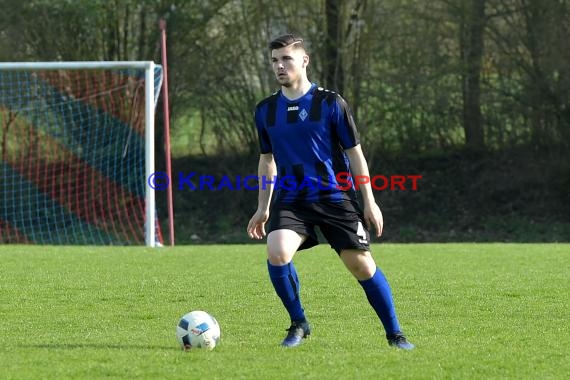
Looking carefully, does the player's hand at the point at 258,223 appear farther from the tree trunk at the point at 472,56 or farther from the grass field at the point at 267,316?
the tree trunk at the point at 472,56

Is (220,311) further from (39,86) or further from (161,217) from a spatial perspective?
(161,217)

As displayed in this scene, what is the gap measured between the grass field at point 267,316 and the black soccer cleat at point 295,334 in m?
0.07

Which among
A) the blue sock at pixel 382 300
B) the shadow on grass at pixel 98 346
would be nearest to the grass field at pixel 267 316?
the shadow on grass at pixel 98 346

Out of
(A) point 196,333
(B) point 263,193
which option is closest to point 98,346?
(A) point 196,333

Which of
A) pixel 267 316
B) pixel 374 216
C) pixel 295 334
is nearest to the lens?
pixel 374 216

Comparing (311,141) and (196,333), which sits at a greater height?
(311,141)

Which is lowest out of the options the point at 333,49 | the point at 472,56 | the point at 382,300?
the point at 382,300

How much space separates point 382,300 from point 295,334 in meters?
0.52

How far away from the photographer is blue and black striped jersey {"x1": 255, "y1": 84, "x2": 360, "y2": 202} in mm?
5488

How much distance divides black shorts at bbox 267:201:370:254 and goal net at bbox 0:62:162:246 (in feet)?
37.2

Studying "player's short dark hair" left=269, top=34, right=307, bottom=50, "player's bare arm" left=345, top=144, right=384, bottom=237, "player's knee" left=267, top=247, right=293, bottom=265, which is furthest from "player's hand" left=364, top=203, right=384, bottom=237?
"player's short dark hair" left=269, top=34, right=307, bottom=50

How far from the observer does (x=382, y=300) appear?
17.9 ft

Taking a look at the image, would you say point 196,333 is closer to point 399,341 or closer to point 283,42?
point 399,341

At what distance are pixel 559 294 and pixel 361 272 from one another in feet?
9.83
